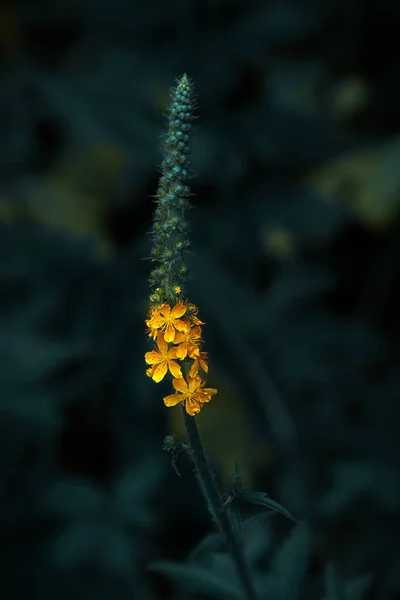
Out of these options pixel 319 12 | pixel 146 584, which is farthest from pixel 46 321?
pixel 319 12

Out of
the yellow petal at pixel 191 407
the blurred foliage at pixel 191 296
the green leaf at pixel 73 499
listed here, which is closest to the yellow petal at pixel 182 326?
the yellow petal at pixel 191 407

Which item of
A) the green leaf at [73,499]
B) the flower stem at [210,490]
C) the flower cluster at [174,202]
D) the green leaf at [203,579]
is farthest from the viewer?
the green leaf at [73,499]

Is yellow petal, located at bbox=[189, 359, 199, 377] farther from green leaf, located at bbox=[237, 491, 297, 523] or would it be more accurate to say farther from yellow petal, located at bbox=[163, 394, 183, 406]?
green leaf, located at bbox=[237, 491, 297, 523]

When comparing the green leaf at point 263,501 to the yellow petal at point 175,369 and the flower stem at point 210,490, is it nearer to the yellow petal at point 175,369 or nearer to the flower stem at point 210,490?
the flower stem at point 210,490

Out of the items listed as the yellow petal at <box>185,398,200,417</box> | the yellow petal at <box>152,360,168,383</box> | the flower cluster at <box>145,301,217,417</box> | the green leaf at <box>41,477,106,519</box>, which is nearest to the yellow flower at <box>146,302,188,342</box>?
the flower cluster at <box>145,301,217,417</box>

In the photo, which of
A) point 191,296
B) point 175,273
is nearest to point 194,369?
point 175,273

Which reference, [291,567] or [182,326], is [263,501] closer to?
[182,326]
